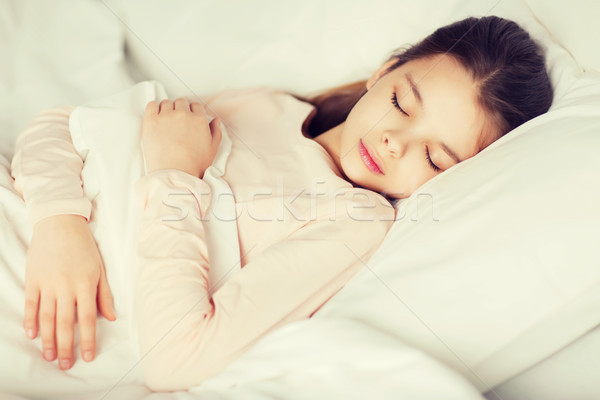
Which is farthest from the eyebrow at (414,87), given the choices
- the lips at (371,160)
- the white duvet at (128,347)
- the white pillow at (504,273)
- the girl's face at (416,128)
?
the white duvet at (128,347)

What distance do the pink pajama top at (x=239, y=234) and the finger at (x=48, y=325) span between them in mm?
142

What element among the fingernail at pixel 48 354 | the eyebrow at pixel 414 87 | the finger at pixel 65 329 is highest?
the eyebrow at pixel 414 87

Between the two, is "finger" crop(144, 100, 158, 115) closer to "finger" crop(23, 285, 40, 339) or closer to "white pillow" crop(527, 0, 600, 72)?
"finger" crop(23, 285, 40, 339)

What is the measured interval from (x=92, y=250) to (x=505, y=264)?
71cm

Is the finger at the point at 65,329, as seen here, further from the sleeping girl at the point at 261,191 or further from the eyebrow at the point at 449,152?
the eyebrow at the point at 449,152

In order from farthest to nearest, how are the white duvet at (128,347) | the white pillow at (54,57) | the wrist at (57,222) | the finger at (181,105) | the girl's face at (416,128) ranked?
1. the white pillow at (54,57)
2. the finger at (181,105)
3. the girl's face at (416,128)
4. the wrist at (57,222)
5. the white duvet at (128,347)

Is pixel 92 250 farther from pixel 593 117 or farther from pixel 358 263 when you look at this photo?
pixel 593 117

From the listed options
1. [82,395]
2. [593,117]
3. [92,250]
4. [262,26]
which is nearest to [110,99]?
[92,250]

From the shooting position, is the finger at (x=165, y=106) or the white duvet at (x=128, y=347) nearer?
the white duvet at (x=128, y=347)

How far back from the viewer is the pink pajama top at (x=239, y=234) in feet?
2.47

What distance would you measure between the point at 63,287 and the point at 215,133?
46 cm

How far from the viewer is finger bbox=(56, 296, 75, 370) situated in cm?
78

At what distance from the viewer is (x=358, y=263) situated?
0.88m

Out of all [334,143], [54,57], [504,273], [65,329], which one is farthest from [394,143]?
[54,57]
